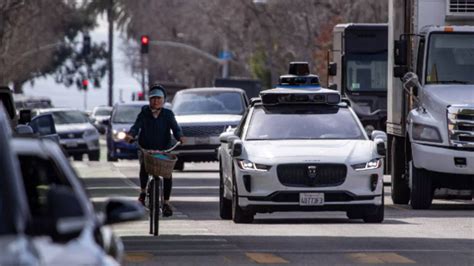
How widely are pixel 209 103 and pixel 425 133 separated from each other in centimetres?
1469

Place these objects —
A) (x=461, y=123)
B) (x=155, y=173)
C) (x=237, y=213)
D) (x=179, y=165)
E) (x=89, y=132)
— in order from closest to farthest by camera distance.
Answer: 1. (x=155, y=173)
2. (x=237, y=213)
3. (x=461, y=123)
4. (x=179, y=165)
5. (x=89, y=132)

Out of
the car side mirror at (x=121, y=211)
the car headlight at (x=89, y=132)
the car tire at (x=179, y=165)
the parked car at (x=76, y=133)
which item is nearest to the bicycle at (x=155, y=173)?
the car side mirror at (x=121, y=211)

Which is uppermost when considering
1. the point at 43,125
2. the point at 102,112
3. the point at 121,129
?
the point at 43,125

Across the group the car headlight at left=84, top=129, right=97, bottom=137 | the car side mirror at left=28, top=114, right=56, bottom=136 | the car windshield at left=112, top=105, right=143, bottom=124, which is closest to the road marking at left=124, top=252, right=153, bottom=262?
the car side mirror at left=28, top=114, right=56, bottom=136

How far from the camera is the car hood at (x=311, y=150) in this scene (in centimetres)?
2084

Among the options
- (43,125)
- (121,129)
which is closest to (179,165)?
(121,129)

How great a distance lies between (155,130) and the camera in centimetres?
2081

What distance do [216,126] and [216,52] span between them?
81487 mm

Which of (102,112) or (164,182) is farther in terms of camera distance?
(102,112)

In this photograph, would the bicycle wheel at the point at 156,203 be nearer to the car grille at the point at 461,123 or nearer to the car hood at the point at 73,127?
the car grille at the point at 461,123

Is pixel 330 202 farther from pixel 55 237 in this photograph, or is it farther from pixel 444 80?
pixel 55 237

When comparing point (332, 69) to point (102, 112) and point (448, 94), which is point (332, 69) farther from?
point (102, 112)

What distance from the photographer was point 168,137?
20.9m

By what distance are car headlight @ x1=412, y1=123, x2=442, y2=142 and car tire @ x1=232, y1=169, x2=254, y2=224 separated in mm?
3865
